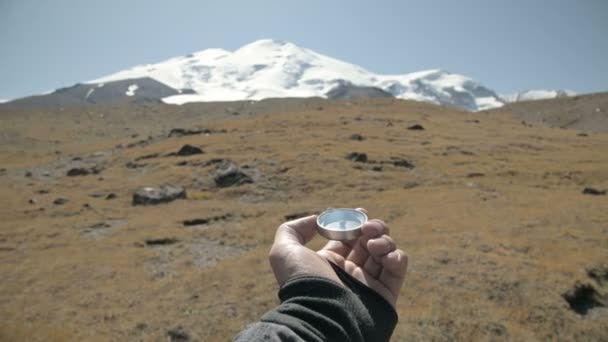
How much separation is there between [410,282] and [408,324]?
259 centimetres

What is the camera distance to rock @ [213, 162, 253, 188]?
114ft

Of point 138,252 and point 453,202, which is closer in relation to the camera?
point 138,252

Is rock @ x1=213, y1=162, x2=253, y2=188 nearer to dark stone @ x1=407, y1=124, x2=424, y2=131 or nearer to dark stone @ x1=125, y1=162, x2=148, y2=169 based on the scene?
dark stone @ x1=125, y1=162, x2=148, y2=169

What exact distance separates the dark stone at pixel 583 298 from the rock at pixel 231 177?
25.8 meters

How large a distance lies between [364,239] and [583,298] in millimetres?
10985

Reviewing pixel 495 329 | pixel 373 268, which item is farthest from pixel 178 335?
pixel 495 329

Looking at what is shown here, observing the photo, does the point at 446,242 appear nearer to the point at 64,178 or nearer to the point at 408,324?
the point at 408,324

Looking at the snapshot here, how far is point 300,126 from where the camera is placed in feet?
233

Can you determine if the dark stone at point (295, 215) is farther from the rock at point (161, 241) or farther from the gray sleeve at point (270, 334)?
the gray sleeve at point (270, 334)

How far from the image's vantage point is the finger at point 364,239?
4.65 m

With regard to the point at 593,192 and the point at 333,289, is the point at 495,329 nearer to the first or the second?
the point at 333,289

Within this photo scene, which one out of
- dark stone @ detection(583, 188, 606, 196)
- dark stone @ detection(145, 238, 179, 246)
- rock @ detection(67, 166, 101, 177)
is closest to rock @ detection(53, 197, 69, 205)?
rock @ detection(67, 166, 101, 177)

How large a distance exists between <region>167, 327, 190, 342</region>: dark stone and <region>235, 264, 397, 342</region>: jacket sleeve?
7864 millimetres

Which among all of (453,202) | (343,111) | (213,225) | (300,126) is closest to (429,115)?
(343,111)
